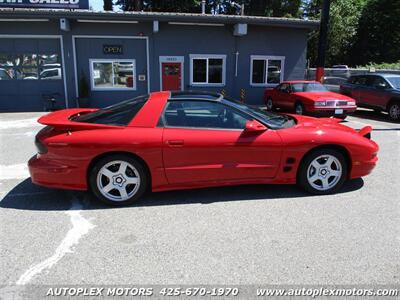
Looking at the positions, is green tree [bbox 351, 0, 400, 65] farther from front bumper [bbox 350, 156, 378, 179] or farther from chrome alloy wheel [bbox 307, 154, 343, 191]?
chrome alloy wheel [bbox 307, 154, 343, 191]

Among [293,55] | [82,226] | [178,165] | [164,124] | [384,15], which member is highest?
[384,15]

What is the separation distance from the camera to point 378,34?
3862 centimetres

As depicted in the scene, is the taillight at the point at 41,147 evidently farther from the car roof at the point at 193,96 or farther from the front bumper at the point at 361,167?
the front bumper at the point at 361,167

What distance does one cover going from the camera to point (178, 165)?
436cm

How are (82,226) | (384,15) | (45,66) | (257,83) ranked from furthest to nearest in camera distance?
(384,15), (257,83), (45,66), (82,226)

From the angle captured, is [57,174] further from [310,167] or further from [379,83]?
[379,83]

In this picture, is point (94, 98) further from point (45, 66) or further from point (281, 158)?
point (281, 158)

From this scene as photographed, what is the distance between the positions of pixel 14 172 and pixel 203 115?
3.37 metres

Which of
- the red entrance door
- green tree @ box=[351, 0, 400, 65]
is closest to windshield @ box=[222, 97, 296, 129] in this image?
the red entrance door

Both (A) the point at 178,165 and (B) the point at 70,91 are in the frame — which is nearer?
(A) the point at 178,165

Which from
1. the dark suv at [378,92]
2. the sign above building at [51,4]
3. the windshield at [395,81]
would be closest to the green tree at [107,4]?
the sign above building at [51,4]

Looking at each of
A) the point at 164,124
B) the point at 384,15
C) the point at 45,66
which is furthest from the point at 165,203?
the point at 384,15

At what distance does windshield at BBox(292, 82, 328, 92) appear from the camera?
12578 mm

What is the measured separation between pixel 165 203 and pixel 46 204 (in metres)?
1.48
